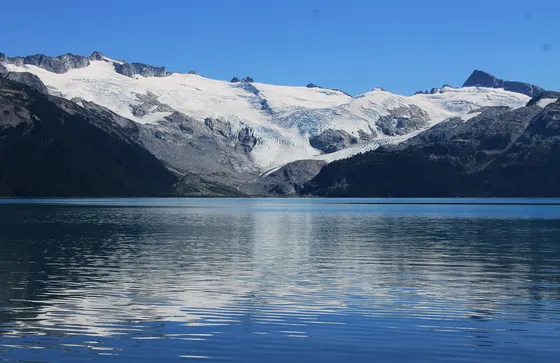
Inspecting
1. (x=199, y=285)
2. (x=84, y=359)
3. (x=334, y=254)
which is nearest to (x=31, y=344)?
(x=84, y=359)

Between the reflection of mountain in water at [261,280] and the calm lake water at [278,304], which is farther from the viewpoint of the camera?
the reflection of mountain in water at [261,280]

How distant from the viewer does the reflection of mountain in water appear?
5044 cm

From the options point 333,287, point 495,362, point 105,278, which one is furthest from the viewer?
point 105,278

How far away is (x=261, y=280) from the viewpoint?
227 feet

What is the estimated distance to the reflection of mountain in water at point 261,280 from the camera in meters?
50.4

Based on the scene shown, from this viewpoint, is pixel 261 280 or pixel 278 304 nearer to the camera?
pixel 278 304

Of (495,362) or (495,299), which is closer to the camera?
(495,362)

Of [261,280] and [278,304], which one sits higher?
[261,280]

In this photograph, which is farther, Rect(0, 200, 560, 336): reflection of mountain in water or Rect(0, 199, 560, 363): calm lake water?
Rect(0, 200, 560, 336): reflection of mountain in water

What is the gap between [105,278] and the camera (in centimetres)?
7106

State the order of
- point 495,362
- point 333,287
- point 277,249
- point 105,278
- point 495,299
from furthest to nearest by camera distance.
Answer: point 277,249
point 105,278
point 333,287
point 495,299
point 495,362

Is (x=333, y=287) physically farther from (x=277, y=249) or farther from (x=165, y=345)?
(x=277, y=249)

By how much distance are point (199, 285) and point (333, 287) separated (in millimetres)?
9962

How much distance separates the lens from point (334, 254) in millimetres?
98500
